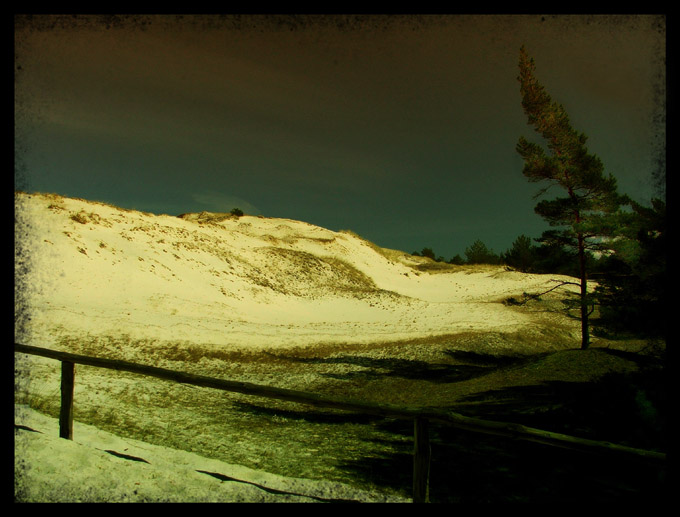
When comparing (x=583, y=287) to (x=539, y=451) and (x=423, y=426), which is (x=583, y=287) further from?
(x=423, y=426)

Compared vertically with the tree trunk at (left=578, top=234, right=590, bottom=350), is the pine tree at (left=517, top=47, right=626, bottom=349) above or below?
above

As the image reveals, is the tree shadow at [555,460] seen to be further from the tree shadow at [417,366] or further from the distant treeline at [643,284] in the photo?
the tree shadow at [417,366]

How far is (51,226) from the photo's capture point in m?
25.6

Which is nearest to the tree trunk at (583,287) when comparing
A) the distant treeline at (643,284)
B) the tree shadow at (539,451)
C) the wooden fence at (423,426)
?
the distant treeline at (643,284)

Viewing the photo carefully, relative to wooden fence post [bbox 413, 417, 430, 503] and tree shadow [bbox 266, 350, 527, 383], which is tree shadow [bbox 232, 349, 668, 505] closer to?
wooden fence post [bbox 413, 417, 430, 503]

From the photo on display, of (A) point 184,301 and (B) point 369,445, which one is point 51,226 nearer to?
(A) point 184,301

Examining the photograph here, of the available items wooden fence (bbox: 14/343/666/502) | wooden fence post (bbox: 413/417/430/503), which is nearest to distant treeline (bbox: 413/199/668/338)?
wooden fence (bbox: 14/343/666/502)

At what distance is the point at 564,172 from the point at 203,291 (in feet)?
71.2

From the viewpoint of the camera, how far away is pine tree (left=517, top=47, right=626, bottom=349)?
55.0 ft

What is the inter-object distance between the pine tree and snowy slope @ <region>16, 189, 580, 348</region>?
7864 mm

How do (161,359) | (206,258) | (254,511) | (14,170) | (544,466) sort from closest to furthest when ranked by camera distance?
(14,170), (254,511), (544,466), (161,359), (206,258)
